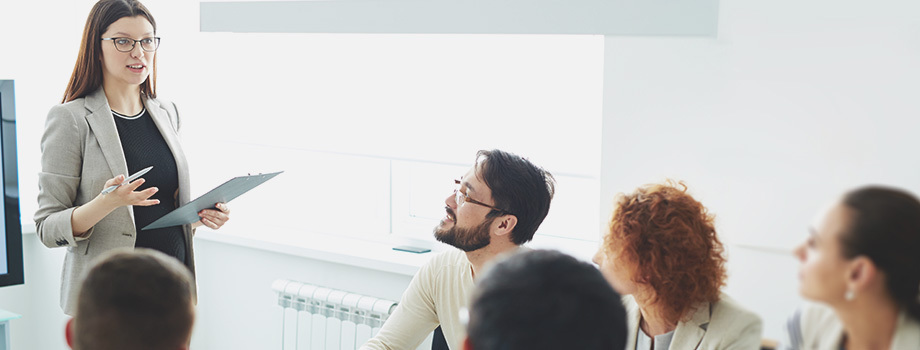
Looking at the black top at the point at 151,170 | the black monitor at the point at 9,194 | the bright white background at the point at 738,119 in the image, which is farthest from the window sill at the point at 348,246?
the black monitor at the point at 9,194

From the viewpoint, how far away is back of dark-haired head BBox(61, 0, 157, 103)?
2406 millimetres

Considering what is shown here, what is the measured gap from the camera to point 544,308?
3.16 ft

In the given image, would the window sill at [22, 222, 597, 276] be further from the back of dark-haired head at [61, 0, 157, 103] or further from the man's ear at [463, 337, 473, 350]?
the man's ear at [463, 337, 473, 350]

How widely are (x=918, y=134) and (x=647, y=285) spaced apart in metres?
0.69

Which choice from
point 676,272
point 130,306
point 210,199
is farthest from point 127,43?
point 676,272

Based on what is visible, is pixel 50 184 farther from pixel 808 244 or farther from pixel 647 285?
pixel 808 244

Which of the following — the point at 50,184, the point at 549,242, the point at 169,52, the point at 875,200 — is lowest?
the point at 549,242

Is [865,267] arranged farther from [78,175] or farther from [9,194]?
[9,194]

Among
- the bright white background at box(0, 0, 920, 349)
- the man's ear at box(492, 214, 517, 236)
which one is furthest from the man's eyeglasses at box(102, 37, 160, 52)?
the man's ear at box(492, 214, 517, 236)

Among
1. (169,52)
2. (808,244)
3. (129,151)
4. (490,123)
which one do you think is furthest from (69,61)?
(808,244)

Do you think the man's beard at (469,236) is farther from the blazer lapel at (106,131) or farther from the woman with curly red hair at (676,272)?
the blazer lapel at (106,131)

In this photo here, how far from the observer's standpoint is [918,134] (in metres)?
1.85

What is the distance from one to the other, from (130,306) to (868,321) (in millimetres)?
861

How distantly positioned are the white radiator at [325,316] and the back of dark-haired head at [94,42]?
1089mm
